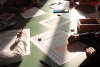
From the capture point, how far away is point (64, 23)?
871 millimetres

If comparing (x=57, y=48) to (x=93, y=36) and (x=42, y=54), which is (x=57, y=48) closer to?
(x=42, y=54)

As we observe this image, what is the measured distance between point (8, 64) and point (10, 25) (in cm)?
48

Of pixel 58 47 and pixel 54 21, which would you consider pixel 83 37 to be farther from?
pixel 54 21

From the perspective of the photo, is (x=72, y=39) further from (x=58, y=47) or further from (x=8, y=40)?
(x=8, y=40)

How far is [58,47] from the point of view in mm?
567

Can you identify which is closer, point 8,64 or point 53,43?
point 8,64

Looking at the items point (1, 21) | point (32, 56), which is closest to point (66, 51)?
point (32, 56)

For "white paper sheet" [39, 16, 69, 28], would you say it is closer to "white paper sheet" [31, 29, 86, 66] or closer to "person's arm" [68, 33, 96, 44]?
"white paper sheet" [31, 29, 86, 66]

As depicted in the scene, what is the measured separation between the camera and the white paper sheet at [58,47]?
497mm

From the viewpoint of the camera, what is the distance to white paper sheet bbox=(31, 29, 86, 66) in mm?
497

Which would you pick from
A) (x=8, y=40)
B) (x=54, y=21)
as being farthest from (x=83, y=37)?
(x=8, y=40)

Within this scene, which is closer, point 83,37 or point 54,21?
point 83,37

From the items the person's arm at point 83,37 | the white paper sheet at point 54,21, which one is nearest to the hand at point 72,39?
the person's arm at point 83,37

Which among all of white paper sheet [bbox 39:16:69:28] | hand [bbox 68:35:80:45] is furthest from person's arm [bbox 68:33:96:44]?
white paper sheet [bbox 39:16:69:28]
